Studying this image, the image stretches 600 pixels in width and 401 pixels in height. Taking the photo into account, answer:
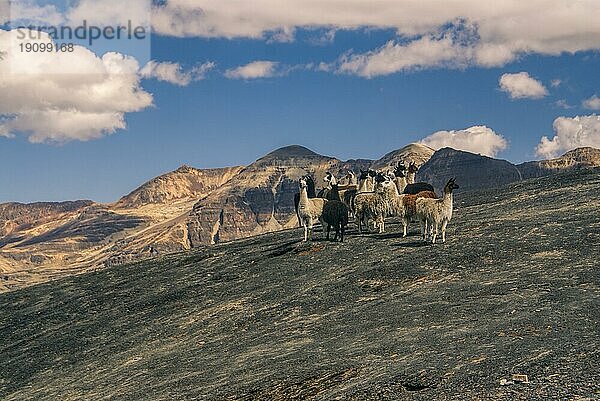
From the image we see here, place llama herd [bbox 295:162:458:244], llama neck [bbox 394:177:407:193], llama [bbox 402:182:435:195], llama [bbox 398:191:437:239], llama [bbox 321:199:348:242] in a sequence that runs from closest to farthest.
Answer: llama herd [bbox 295:162:458:244] → llama [bbox 398:191:437:239] → llama [bbox 321:199:348:242] → llama [bbox 402:182:435:195] → llama neck [bbox 394:177:407:193]

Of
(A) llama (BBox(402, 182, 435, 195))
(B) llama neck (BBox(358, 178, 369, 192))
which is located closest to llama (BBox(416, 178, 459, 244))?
(B) llama neck (BBox(358, 178, 369, 192))

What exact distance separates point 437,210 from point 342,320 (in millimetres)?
8015

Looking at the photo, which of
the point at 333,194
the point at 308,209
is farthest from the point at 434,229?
the point at 333,194

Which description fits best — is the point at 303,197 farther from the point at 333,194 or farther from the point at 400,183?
the point at 400,183

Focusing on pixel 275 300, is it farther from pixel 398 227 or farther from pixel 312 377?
pixel 398 227

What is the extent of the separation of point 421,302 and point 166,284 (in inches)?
552

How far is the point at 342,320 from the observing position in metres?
19.4

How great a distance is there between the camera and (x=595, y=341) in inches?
549

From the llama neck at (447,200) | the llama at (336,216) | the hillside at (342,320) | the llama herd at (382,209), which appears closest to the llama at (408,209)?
the llama herd at (382,209)

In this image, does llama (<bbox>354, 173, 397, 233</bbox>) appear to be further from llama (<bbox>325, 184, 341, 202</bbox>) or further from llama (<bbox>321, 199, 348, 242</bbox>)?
llama (<bbox>325, 184, 341, 202</bbox>)

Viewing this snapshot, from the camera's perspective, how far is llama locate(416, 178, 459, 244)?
25.8 meters

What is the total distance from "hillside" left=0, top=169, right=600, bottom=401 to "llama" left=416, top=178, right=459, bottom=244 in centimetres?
80

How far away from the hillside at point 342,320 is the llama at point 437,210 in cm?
80

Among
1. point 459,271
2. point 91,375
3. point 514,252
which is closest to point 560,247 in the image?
point 514,252
